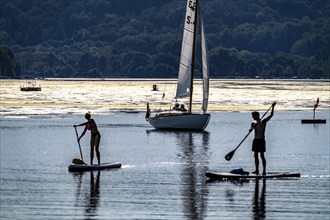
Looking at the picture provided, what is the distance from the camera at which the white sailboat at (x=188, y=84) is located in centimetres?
8312

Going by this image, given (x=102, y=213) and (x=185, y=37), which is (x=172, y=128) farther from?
(x=102, y=213)

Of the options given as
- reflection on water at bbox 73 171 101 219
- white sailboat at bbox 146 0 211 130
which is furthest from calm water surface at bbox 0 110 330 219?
white sailboat at bbox 146 0 211 130

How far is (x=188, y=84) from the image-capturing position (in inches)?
3428

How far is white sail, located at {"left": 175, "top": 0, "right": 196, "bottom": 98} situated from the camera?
285ft

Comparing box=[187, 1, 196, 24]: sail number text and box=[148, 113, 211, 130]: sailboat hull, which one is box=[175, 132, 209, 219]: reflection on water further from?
box=[187, 1, 196, 24]: sail number text

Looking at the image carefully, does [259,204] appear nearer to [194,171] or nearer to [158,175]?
[158,175]

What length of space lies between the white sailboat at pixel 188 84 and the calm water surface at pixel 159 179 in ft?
6.47

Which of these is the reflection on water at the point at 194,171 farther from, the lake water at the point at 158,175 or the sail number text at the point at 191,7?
the sail number text at the point at 191,7

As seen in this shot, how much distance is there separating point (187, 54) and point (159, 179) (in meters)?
40.1

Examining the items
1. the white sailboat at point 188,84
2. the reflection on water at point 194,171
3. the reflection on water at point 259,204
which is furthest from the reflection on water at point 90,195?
the white sailboat at point 188,84

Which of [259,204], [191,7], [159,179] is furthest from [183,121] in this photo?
[259,204]

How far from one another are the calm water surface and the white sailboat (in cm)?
197

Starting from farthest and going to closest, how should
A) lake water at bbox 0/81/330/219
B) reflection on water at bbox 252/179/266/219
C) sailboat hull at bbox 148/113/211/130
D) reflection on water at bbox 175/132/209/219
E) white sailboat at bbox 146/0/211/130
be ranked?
white sailboat at bbox 146/0/211/130 → sailboat hull at bbox 148/113/211/130 → reflection on water at bbox 175/132/209/219 → lake water at bbox 0/81/330/219 → reflection on water at bbox 252/179/266/219

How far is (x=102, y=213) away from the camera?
3766cm
